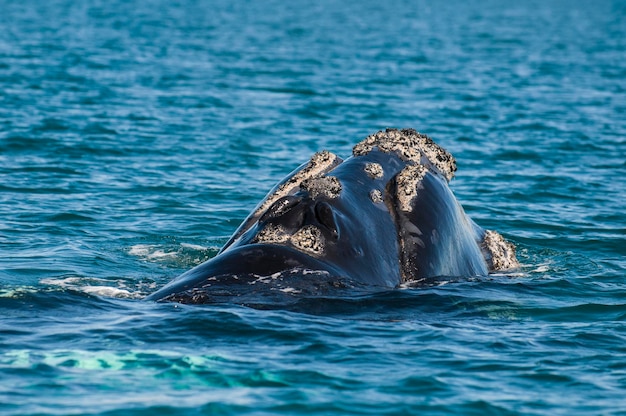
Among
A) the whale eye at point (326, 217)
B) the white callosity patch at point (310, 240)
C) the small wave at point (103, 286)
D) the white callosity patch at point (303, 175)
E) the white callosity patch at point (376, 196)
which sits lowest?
the small wave at point (103, 286)

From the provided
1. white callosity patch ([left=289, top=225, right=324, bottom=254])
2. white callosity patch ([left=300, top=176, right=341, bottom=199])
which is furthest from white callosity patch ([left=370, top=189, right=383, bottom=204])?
white callosity patch ([left=289, top=225, right=324, bottom=254])

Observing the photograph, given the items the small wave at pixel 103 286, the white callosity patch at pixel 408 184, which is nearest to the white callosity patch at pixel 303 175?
the white callosity patch at pixel 408 184

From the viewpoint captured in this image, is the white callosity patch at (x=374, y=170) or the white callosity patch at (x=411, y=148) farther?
the white callosity patch at (x=411, y=148)

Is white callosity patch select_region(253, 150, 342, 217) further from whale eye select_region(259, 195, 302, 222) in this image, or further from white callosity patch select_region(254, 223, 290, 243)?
white callosity patch select_region(254, 223, 290, 243)

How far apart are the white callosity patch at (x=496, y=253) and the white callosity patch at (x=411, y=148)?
906mm

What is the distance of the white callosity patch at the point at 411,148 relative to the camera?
477 inches

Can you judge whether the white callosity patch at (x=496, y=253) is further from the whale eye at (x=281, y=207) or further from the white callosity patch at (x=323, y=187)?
the whale eye at (x=281, y=207)

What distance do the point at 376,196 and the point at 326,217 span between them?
1.04 meters

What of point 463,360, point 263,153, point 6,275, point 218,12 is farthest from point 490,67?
point 218,12

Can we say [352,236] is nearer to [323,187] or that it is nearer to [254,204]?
[323,187]

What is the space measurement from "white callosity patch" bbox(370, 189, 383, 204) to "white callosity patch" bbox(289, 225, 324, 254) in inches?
44.1

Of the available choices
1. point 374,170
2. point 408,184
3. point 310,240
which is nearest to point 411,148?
point 374,170

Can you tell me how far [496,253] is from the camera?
42.0 feet

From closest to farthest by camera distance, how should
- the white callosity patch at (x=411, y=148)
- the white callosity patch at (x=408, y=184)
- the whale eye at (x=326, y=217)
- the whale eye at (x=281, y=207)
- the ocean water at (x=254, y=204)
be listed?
1. the ocean water at (x=254, y=204)
2. the whale eye at (x=326, y=217)
3. the whale eye at (x=281, y=207)
4. the white callosity patch at (x=408, y=184)
5. the white callosity patch at (x=411, y=148)
